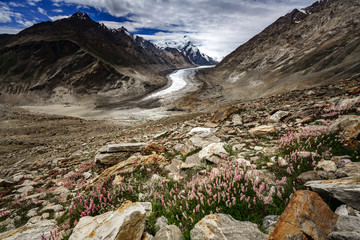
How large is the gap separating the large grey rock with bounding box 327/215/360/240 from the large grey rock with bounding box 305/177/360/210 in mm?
427

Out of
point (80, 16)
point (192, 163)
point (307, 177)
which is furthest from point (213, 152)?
point (80, 16)

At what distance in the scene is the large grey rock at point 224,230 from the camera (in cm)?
202

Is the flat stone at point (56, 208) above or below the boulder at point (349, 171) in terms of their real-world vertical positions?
below

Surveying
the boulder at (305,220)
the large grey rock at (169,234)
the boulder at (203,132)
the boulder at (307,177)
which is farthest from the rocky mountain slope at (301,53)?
the large grey rock at (169,234)

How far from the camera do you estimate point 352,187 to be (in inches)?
79.3

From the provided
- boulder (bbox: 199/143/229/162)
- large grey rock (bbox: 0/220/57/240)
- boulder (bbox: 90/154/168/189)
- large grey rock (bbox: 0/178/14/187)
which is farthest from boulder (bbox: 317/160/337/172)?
large grey rock (bbox: 0/178/14/187)

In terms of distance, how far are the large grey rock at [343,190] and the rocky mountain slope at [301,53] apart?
26.5 meters

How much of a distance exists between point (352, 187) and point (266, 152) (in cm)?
250

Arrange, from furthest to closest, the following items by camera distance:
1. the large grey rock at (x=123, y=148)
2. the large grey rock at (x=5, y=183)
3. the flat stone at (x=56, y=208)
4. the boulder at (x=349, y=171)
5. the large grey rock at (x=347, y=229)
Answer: the large grey rock at (x=5, y=183)
the large grey rock at (x=123, y=148)
the flat stone at (x=56, y=208)
the boulder at (x=349, y=171)
the large grey rock at (x=347, y=229)

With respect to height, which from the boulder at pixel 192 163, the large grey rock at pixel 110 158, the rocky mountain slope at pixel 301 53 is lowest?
the large grey rock at pixel 110 158

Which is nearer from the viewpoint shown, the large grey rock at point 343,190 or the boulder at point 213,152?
the large grey rock at point 343,190

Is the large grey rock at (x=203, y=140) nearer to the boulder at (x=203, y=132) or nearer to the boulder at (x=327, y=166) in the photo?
the boulder at (x=203, y=132)

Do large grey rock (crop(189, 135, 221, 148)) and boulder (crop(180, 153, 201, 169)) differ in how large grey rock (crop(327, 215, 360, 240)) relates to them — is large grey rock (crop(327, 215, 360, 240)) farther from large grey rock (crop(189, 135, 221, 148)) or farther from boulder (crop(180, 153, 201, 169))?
large grey rock (crop(189, 135, 221, 148))

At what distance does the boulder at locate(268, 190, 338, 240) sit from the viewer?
170cm
